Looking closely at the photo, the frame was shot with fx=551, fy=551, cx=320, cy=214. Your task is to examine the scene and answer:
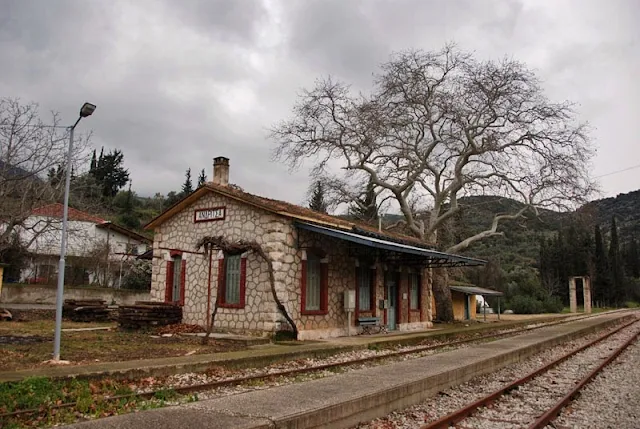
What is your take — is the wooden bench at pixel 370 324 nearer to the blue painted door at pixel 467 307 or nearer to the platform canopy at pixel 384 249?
the platform canopy at pixel 384 249

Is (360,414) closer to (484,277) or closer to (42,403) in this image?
(42,403)

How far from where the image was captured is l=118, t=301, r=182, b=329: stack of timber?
17.0 meters

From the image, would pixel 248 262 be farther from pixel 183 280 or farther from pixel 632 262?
pixel 632 262

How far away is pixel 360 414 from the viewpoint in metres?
7.24

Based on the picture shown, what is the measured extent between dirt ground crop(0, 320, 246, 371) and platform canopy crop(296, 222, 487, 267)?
13.0ft

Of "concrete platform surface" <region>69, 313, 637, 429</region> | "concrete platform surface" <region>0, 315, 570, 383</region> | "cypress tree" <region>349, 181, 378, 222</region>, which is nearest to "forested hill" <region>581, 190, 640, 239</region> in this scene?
"cypress tree" <region>349, 181, 378, 222</region>

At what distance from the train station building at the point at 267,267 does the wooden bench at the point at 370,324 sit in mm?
71

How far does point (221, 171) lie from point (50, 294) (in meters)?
13.3

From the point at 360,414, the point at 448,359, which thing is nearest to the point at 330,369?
the point at 448,359

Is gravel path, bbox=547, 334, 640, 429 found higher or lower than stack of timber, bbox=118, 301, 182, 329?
lower

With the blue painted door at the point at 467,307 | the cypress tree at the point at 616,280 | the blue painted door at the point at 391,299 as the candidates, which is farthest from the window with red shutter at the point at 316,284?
the cypress tree at the point at 616,280

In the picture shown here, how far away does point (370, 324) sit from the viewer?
19078mm

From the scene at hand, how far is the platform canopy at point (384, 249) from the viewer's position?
15.8 m

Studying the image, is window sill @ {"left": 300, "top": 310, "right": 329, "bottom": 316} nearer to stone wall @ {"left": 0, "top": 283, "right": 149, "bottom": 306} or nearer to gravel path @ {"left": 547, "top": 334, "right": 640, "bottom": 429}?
gravel path @ {"left": 547, "top": 334, "right": 640, "bottom": 429}
